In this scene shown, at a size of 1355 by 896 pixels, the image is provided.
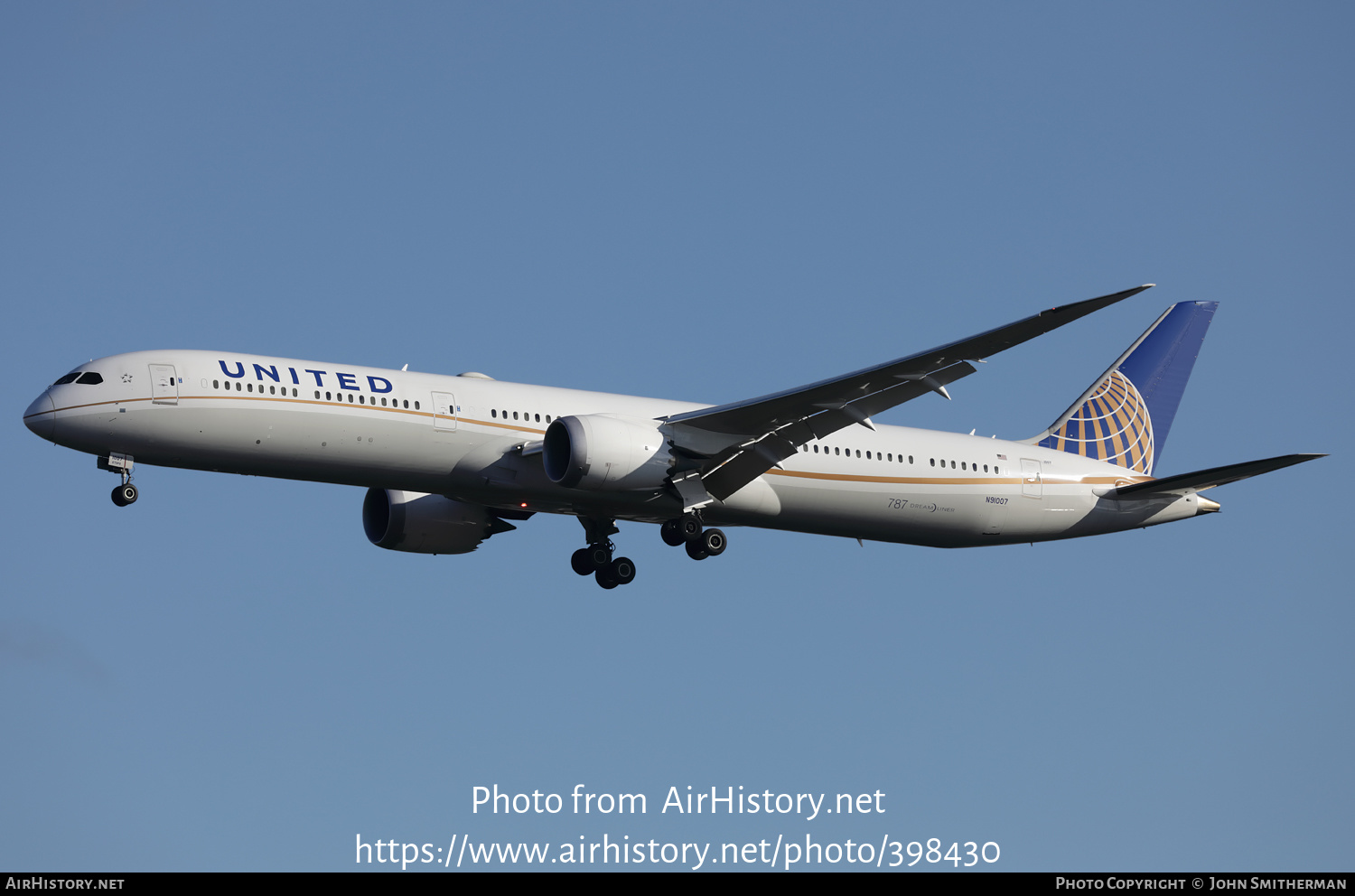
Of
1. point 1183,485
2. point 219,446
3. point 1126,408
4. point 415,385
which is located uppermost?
point 1126,408

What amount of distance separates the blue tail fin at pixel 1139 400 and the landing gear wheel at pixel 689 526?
11.8 meters

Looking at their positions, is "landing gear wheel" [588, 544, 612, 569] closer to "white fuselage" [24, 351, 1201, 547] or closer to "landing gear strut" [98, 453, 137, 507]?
"white fuselage" [24, 351, 1201, 547]

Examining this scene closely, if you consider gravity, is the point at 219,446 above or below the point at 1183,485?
below

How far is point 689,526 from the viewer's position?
36031 mm

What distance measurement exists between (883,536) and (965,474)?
8.88 ft

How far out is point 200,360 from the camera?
32.6 meters

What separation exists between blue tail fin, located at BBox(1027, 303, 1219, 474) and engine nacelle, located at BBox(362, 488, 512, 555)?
15226mm

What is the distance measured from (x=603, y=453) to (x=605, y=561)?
21.5ft

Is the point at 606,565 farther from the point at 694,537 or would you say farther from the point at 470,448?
the point at 470,448

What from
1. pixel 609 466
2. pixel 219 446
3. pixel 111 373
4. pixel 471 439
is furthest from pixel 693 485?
pixel 111 373

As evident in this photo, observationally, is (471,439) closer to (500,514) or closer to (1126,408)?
(500,514)

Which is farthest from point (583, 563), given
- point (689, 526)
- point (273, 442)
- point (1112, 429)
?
point (1112, 429)

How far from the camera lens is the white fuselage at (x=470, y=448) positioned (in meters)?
32.0

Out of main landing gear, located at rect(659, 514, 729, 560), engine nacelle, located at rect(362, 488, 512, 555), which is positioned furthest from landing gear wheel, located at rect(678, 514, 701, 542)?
engine nacelle, located at rect(362, 488, 512, 555)
